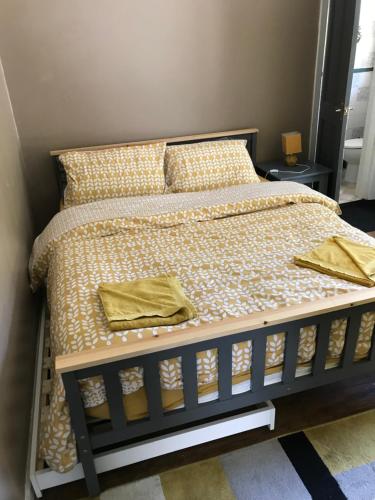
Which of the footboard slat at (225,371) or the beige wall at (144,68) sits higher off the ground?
the beige wall at (144,68)

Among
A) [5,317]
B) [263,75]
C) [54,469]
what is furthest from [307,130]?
[54,469]

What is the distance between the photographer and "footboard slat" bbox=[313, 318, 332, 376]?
1.49 m

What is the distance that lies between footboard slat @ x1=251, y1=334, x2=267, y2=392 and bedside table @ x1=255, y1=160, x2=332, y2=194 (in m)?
1.78

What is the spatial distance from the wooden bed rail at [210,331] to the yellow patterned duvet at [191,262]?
0.30 ft

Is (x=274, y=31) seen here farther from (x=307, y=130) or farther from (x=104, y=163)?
(x=104, y=163)

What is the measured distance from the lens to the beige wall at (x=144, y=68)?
2586mm

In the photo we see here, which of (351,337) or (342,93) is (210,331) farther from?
(342,93)

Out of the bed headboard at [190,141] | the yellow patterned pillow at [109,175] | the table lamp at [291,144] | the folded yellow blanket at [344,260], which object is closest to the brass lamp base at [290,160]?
the table lamp at [291,144]

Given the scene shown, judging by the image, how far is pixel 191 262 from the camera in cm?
191

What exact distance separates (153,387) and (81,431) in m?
0.27

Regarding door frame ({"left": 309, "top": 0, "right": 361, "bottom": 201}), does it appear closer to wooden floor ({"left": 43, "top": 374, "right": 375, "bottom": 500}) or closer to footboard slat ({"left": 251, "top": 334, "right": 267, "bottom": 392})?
wooden floor ({"left": 43, "top": 374, "right": 375, "bottom": 500})

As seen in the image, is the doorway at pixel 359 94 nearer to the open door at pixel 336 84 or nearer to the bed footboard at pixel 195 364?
the open door at pixel 336 84

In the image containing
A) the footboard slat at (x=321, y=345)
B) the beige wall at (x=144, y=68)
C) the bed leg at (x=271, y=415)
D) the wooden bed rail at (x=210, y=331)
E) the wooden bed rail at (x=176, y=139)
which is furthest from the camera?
the wooden bed rail at (x=176, y=139)

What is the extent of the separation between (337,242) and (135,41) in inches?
72.6
